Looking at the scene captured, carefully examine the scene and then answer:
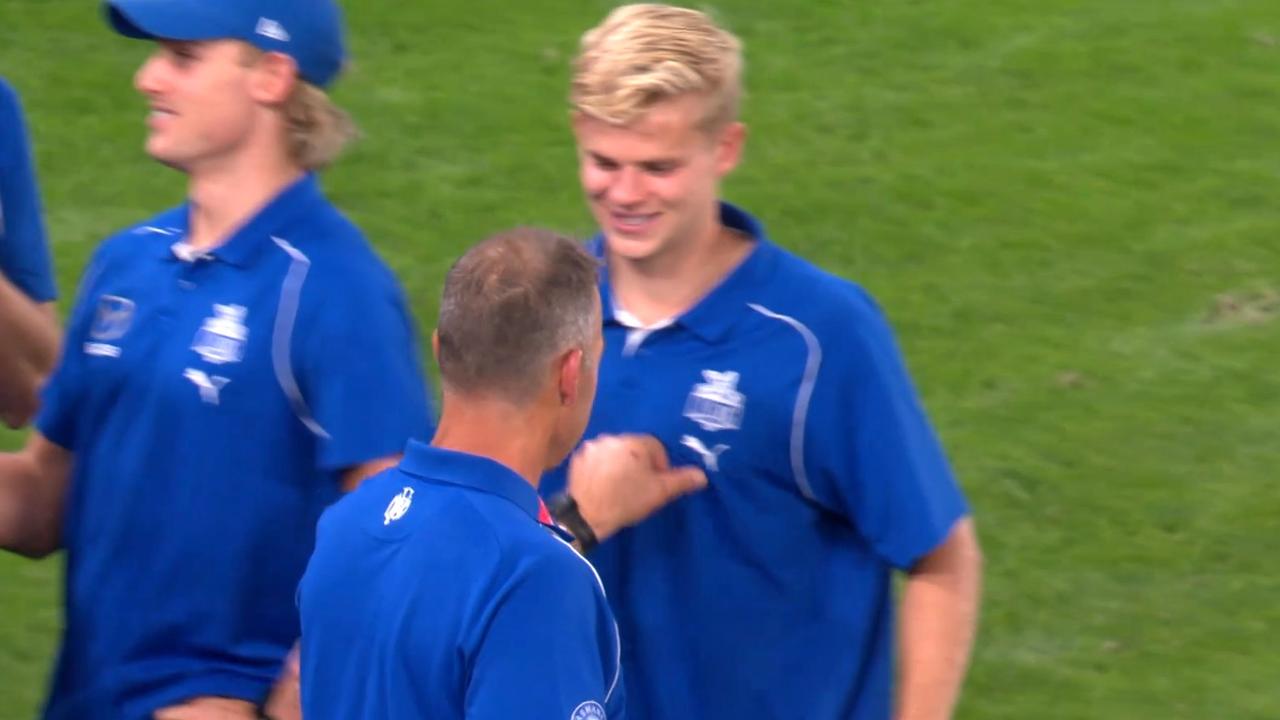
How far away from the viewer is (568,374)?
103 inches

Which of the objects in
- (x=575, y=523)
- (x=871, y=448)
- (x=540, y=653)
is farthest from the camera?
(x=871, y=448)

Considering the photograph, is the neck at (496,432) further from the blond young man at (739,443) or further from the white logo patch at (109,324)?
the white logo patch at (109,324)

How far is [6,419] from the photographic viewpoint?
3.98 metres

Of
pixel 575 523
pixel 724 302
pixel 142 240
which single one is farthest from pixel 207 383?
pixel 724 302

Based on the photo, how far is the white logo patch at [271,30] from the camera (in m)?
3.43

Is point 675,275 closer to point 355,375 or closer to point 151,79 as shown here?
point 355,375

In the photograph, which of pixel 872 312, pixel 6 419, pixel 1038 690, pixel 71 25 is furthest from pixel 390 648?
pixel 71 25

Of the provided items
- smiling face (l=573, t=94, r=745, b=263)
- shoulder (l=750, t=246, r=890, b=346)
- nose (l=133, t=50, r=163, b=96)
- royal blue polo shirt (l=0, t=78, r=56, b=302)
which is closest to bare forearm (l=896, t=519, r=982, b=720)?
shoulder (l=750, t=246, r=890, b=346)

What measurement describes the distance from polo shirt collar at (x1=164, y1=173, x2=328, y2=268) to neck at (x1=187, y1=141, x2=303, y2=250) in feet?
0.05

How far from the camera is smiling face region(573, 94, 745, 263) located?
10.2 feet

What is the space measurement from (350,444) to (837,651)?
0.75 m

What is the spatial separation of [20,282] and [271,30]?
99cm

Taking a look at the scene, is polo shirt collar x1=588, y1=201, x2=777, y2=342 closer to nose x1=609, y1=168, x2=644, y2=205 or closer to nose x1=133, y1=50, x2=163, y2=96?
nose x1=609, y1=168, x2=644, y2=205

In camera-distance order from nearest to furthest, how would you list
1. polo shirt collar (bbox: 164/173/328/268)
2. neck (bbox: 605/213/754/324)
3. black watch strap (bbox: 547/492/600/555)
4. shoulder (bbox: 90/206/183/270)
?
black watch strap (bbox: 547/492/600/555) < neck (bbox: 605/213/754/324) < polo shirt collar (bbox: 164/173/328/268) < shoulder (bbox: 90/206/183/270)
